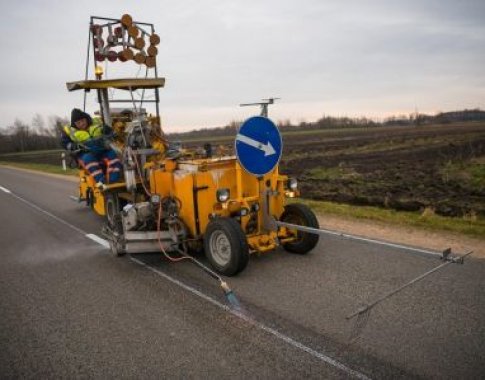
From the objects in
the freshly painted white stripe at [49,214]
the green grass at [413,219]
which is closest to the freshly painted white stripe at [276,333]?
the freshly painted white stripe at [49,214]

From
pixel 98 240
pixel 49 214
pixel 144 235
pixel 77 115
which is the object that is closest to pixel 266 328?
pixel 144 235

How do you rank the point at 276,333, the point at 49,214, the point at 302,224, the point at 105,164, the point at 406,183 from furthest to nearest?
the point at 406,183, the point at 49,214, the point at 105,164, the point at 302,224, the point at 276,333

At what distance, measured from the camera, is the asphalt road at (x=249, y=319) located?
3.34 m

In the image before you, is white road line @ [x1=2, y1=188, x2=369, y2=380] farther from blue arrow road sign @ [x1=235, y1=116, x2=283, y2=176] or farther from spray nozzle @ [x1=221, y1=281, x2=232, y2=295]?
blue arrow road sign @ [x1=235, y1=116, x2=283, y2=176]

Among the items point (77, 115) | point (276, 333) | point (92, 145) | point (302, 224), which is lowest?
point (276, 333)

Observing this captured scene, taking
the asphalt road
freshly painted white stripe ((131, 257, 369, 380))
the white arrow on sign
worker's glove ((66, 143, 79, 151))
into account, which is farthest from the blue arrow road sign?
worker's glove ((66, 143, 79, 151))

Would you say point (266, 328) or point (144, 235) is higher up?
point (144, 235)

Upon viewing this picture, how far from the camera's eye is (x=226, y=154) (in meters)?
6.82

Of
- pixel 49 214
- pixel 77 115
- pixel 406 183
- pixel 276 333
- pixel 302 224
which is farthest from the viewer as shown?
pixel 406 183

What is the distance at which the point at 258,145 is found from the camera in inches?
210

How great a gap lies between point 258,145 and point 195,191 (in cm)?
113

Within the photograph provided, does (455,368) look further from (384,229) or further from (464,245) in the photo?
(384,229)

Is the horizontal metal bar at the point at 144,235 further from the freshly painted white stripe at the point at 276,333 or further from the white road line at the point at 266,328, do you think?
the freshly painted white stripe at the point at 276,333

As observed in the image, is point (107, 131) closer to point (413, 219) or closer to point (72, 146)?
point (72, 146)
